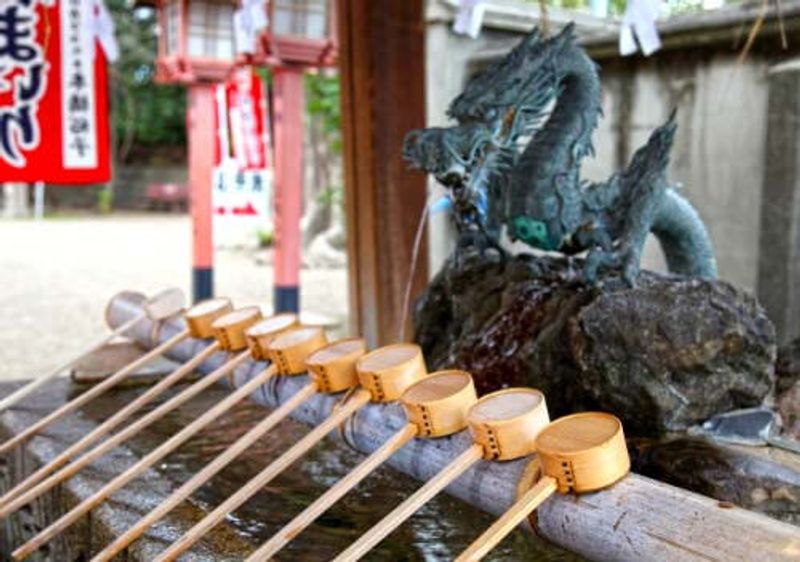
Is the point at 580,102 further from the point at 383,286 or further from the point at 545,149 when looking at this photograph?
the point at 383,286

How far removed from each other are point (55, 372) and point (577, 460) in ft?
8.32

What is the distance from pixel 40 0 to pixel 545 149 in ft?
13.4

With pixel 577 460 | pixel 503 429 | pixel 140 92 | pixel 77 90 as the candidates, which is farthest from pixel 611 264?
pixel 140 92

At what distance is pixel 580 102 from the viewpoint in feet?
11.5

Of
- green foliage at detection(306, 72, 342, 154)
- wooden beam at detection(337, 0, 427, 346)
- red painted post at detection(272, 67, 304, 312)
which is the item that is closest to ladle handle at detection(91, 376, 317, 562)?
wooden beam at detection(337, 0, 427, 346)

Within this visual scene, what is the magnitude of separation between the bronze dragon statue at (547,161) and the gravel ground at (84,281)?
5.94 meters

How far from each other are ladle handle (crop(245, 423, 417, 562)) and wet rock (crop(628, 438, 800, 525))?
37.4 inches

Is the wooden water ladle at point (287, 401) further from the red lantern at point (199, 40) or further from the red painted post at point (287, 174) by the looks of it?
the red lantern at point (199, 40)

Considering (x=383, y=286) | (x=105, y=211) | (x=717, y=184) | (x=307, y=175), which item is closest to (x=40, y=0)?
(x=383, y=286)

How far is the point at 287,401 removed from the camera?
2.88 meters

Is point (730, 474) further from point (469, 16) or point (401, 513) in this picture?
point (469, 16)

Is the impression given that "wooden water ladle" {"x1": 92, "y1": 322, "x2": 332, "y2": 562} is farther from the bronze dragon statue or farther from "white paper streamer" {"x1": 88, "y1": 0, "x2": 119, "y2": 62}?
"white paper streamer" {"x1": 88, "y1": 0, "x2": 119, "y2": 62}

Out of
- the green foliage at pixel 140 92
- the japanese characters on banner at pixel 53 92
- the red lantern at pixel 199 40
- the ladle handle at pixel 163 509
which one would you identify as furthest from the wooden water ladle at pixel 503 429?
the green foliage at pixel 140 92

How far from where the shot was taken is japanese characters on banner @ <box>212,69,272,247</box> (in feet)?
28.2
